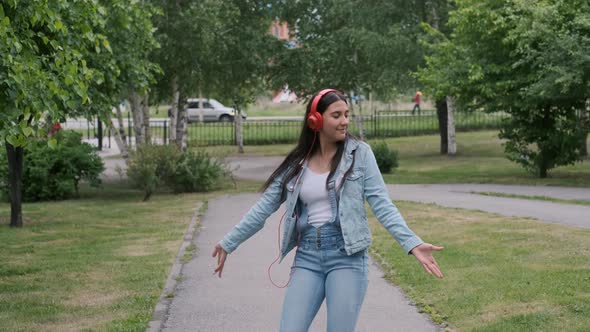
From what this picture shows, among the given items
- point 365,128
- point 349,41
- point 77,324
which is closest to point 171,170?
point 349,41

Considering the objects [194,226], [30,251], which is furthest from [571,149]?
[30,251]

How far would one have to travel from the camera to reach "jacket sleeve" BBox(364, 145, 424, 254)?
4.79 metres

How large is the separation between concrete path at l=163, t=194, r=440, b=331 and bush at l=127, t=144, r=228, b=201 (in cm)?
876

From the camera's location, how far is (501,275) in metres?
9.09

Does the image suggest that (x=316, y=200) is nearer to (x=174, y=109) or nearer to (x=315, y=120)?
(x=315, y=120)

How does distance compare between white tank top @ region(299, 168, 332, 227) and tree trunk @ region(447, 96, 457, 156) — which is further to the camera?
tree trunk @ region(447, 96, 457, 156)

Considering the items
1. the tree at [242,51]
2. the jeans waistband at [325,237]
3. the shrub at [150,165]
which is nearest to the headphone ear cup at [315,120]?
the jeans waistband at [325,237]

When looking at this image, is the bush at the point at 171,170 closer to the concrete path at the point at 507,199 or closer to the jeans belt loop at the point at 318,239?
the concrete path at the point at 507,199

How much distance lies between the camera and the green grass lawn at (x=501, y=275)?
741 centimetres

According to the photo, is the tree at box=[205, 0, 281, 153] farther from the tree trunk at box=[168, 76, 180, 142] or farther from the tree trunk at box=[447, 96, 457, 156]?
the tree trunk at box=[447, 96, 457, 156]

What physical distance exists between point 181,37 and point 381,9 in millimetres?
9130

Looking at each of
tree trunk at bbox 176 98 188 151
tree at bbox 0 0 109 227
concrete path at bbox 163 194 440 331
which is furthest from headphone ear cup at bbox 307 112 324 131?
tree trunk at bbox 176 98 188 151

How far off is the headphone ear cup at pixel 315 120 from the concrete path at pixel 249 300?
2.75m

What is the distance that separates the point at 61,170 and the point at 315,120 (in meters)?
17.1
